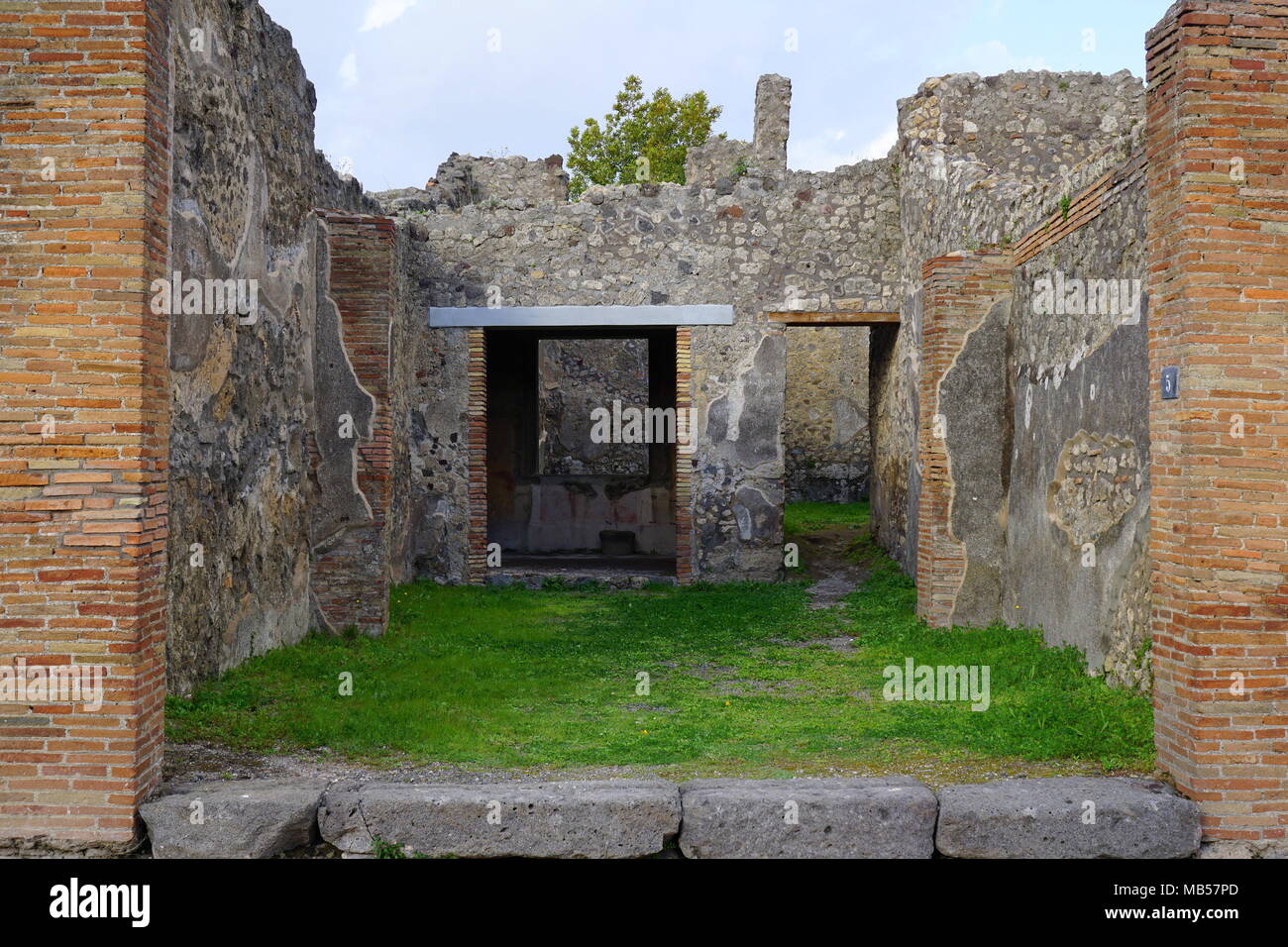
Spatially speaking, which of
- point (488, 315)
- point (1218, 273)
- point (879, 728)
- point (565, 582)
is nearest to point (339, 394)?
point (488, 315)

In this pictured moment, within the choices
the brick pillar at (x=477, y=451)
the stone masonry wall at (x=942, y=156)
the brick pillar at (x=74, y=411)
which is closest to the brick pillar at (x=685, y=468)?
the brick pillar at (x=477, y=451)

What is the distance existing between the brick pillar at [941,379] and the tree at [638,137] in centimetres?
1892

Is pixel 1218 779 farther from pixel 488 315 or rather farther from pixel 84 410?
pixel 488 315

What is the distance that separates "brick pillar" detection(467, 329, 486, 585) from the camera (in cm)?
1120

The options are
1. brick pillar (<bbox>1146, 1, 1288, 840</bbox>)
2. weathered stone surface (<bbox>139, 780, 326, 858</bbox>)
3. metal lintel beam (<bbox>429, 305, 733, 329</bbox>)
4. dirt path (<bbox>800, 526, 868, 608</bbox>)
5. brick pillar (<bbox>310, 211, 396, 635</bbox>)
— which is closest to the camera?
weathered stone surface (<bbox>139, 780, 326, 858</bbox>)

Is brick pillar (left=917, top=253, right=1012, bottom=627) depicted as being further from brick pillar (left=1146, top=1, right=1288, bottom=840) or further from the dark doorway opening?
the dark doorway opening

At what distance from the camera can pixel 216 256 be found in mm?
6344

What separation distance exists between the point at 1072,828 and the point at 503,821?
2.33 metres

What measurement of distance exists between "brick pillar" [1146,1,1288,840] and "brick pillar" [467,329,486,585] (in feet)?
26.0

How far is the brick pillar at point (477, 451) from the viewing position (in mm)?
11203

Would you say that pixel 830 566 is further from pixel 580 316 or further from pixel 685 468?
pixel 580 316

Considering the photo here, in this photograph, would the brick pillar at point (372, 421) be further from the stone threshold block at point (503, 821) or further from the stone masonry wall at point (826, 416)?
the stone masonry wall at point (826, 416)

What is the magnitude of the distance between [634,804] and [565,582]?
23.8ft

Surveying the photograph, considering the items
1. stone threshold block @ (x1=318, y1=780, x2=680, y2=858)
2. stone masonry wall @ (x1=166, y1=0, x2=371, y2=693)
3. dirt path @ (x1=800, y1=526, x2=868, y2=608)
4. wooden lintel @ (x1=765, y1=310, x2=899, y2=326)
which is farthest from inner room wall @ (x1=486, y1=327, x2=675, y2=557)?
stone threshold block @ (x1=318, y1=780, x2=680, y2=858)
